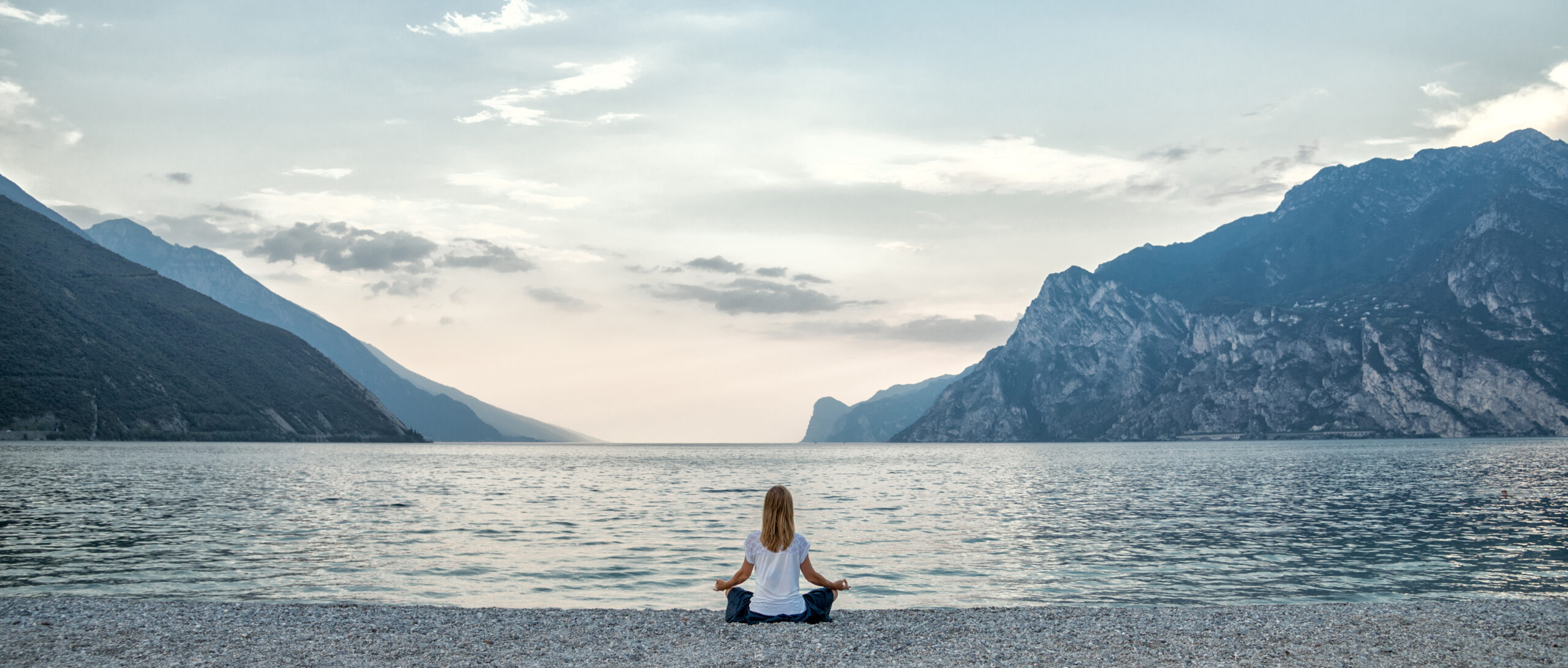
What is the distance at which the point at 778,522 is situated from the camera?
15578mm

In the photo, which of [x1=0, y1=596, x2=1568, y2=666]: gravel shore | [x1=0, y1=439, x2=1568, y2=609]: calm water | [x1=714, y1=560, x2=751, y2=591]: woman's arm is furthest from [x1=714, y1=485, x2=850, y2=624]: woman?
[x1=0, y1=439, x2=1568, y2=609]: calm water

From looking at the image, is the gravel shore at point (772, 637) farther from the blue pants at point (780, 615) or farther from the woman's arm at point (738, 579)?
the woman's arm at point (738, 579)

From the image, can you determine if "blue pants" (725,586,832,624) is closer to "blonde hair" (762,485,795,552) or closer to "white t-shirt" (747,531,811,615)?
"white t-shirt" (747,531,811,615)

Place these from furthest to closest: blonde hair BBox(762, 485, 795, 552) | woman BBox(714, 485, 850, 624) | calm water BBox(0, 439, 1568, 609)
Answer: calm water BBox(0, 439, 1568, 609) < woman BBox(714, 485, 850, 624) < blonde hair BBox(762, 485, 795, 552)

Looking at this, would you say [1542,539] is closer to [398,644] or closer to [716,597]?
[716,597]

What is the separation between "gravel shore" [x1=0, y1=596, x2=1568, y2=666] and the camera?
14359 mm

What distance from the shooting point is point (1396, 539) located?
36.2 metres

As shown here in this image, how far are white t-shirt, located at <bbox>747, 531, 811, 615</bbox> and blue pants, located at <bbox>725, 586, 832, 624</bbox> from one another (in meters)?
0.10

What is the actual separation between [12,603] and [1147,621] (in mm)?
23327

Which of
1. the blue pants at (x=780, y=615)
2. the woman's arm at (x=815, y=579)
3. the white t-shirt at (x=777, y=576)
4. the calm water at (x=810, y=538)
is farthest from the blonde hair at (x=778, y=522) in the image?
the calm water at (x=810, y=538)

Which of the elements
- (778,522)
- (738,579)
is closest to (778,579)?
(738,579)

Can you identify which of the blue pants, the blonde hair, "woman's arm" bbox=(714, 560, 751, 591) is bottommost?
the blue pants

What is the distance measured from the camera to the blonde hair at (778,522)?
15.5 m

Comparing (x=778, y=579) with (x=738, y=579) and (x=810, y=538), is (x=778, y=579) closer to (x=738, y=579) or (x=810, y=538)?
(x=738, y=579)
